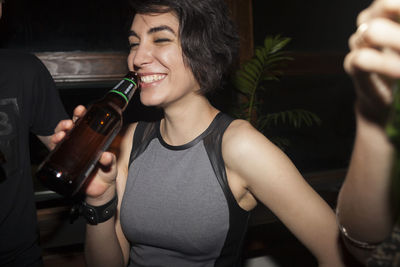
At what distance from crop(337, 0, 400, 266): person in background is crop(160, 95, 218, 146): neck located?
0.81 meters

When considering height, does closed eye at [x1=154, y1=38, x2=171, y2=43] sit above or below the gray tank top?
above

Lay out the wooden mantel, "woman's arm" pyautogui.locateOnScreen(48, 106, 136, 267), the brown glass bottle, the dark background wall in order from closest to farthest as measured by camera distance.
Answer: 1. the brown glass bottle
2. "woman's arm" pyautogui.locateOnScreen(48, 106, 136, 267)
3. the wooden mantel
4. the dark background wall

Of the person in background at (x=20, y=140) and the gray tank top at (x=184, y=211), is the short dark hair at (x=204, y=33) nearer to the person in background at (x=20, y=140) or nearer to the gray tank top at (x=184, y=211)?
the gray tank top at (x=184, y=211)

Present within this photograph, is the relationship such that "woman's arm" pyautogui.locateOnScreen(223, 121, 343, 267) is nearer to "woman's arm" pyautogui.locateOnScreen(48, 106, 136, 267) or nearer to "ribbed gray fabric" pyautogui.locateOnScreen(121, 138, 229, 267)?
"ribbed gray fabric" pyautogui.locateOnScreen(121, 138, 229, 267)

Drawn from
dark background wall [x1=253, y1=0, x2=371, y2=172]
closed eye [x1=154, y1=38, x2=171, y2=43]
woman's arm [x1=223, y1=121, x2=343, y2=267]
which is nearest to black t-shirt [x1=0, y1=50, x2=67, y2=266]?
closed eye [x1=154, y1=38, x2=171, y2=43]

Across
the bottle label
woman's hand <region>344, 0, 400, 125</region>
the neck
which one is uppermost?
woman's hand <region>344, 0, 400, 125</region>

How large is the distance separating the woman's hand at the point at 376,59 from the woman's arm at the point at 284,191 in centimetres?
64

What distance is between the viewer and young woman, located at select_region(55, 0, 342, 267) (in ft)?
3.61

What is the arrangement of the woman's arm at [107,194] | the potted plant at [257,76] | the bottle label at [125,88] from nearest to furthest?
the woman's arm at [107,194] → the bottle label at [125,88] → the potted plant at [257,76]

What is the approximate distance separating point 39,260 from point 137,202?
65 cm

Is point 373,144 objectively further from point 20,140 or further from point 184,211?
point 20,140

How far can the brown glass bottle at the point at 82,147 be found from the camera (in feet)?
2.95

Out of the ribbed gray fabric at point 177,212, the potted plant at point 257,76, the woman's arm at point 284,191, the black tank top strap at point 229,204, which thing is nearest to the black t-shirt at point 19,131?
the ribbed gray fabric at point 177,212

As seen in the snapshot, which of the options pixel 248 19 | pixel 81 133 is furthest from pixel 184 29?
pixel 248 19
